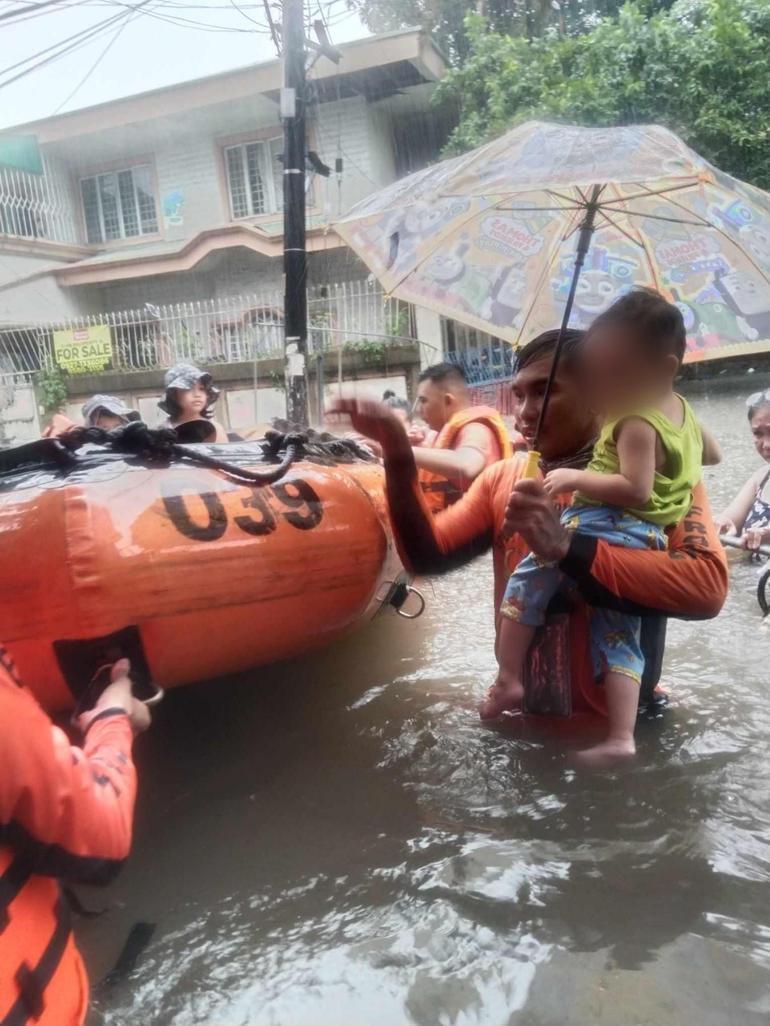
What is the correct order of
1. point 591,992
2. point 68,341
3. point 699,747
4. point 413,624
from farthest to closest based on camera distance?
point 68,341, point 413,624, point 699,747, point 591,992

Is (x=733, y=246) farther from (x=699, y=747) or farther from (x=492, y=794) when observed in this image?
(x=492, y=794)

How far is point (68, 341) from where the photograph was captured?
14383 millimetres

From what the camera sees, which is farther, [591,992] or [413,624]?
[413,624]

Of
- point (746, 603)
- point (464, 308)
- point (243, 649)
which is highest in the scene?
point (464, 308)

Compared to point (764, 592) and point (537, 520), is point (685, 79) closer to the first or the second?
point (764, 592)

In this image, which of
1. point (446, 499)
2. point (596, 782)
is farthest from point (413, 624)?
point (596, 782)

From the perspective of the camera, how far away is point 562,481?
232 centimetres

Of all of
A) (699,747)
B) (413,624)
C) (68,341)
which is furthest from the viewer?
(68,341)

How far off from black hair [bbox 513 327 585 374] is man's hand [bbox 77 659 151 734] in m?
1.49

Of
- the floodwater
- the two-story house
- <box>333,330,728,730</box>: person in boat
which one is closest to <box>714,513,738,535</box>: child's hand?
the floodwater

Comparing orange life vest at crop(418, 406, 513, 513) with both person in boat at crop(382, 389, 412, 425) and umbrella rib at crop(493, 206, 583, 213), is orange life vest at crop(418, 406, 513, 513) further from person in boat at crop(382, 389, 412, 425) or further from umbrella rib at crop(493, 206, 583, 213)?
umbrella rib at crop(493, 206, 583, 213)

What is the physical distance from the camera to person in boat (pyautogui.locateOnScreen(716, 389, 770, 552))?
195 inches

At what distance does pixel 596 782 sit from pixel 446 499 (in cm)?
143

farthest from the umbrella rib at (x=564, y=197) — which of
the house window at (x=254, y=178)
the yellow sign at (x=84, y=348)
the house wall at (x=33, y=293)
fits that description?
the house wall at (x=33, y=293)
